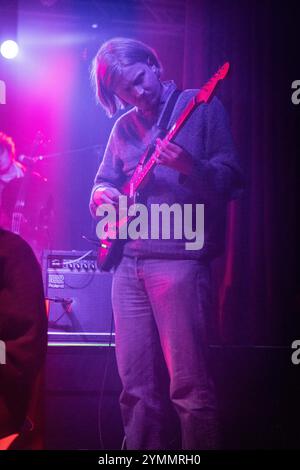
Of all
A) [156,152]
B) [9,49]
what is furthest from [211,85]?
[9,49]

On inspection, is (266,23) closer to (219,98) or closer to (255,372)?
(219,98)

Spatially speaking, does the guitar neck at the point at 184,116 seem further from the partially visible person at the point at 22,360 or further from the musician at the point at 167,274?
the partially visible person at the point at 22,360

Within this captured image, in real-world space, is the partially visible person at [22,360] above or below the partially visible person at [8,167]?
below

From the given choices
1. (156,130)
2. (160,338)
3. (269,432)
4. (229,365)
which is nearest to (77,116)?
(156,130)

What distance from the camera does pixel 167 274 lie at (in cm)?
223

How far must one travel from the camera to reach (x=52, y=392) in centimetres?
251

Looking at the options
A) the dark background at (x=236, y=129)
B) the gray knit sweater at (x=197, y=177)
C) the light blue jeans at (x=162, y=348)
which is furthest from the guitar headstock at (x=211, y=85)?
the light blue jeans at (x=162, y=348)

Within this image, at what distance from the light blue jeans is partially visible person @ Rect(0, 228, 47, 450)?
83 centimetres

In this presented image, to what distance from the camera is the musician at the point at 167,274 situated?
218 centimetres

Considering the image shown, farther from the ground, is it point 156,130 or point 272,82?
point 272,82

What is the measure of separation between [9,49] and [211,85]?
1.25m

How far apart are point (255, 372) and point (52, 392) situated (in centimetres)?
101

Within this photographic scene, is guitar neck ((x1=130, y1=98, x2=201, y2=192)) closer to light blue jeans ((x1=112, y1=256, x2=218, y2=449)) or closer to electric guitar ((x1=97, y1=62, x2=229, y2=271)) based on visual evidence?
electric guitar ((x1=97, y1=62, x2=229, y2=271))
